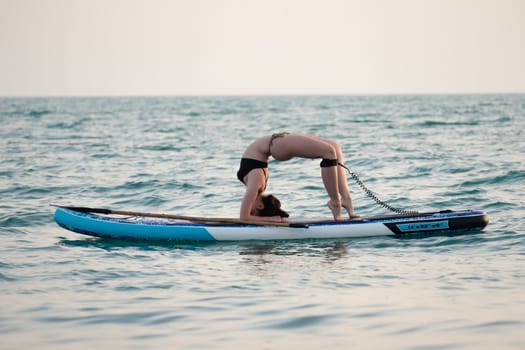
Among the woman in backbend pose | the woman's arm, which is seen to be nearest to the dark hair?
the woman's arm

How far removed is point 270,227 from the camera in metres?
10.1

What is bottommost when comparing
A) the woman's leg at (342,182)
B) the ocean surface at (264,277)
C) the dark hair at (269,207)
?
the ocean surface at (264,277)

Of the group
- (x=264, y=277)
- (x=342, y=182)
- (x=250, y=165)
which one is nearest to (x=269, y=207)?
(x=250, y=165)

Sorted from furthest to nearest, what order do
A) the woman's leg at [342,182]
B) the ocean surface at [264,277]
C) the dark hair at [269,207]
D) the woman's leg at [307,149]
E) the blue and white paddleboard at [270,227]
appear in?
the dark hair at [269,207]
the blue and white paddleboard at [270,227]
the woman's leg at [342,182]
the woman's leg at [307,149]
the ocean surface at [264,277]

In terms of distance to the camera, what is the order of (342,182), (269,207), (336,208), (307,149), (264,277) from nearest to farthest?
(264,277) < (307,149) < (342,182) < (336,208) < (269,207)

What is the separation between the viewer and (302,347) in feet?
18.6

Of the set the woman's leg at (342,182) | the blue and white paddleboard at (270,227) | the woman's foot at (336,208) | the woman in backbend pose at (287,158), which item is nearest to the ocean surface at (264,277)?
the blue and white paddleboard at (270,227)

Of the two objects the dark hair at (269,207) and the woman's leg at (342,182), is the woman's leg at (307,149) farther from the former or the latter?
the dark hair at (269,207)

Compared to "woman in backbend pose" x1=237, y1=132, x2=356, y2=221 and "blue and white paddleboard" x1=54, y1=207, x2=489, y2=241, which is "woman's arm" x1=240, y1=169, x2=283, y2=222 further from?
"blue and white paddleboard" x1=54, y1=207, x2=489, y2=241

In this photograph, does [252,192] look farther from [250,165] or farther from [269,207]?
[269,207]

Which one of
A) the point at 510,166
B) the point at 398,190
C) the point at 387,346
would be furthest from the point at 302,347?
the point at 510,166

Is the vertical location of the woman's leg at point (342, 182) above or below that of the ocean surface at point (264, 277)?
above

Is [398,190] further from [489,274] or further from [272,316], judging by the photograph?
[272,316]

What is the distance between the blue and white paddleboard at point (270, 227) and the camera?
10086 mm
